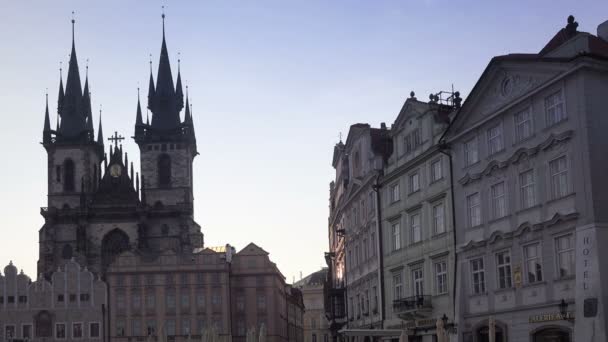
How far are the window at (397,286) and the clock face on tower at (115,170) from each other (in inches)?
3024

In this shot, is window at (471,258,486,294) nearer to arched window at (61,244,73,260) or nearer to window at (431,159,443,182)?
window at (431,159,443,182)

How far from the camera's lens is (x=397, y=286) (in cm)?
4609

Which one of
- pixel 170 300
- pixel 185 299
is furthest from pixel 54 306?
pixel 185 299

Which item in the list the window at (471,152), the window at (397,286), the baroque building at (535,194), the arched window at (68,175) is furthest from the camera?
the arched window at (68,175)

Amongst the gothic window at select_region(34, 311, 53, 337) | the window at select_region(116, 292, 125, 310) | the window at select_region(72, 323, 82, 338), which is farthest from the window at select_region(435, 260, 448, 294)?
the gothic window at select_region(34, 311, 53, 337)

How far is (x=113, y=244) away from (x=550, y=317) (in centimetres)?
8620

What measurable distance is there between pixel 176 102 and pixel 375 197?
77.9 metres

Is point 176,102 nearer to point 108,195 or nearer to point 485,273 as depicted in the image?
point 108,195

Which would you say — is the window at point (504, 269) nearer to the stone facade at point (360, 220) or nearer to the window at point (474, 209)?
the window at point (474, 209)

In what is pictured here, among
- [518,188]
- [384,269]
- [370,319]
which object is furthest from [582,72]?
[370,319]

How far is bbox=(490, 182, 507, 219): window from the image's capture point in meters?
36.2

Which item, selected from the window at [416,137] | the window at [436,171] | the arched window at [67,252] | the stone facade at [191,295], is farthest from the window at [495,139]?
the arched window at [67,252]

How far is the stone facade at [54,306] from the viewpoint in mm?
96312

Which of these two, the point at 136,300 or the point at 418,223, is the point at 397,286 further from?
the point at 136,300
